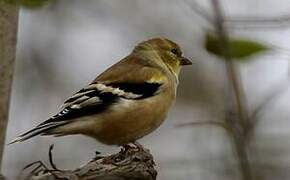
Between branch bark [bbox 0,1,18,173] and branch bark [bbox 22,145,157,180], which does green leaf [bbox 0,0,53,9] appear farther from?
branch bark [bbox 0,1,18,173]

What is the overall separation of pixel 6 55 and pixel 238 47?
931mm

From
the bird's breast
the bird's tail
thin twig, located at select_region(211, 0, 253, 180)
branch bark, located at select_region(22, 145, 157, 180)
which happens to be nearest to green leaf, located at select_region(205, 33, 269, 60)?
thin twig, located at select_region(211, 0, 253, 180)

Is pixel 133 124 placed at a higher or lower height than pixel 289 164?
higher

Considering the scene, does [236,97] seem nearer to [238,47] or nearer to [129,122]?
[238,47]

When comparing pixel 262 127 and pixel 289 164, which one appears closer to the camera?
pixel 262 127

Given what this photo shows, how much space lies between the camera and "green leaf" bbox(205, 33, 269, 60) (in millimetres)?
2408

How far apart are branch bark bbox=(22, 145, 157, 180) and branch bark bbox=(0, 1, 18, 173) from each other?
32 cm

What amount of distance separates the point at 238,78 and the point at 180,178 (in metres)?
2.61

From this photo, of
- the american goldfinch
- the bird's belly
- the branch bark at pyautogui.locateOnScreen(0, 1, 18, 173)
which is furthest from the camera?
the bird's belly

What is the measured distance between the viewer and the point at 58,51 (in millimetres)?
8180

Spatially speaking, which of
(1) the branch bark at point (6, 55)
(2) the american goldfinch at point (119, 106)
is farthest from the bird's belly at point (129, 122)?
(1) the branch bark at point (6, 55)

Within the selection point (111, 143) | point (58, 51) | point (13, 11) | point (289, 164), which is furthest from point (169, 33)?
point (13, 11)

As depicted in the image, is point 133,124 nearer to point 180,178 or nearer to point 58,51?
point 180,178

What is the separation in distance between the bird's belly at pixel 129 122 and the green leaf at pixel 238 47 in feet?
5.97
